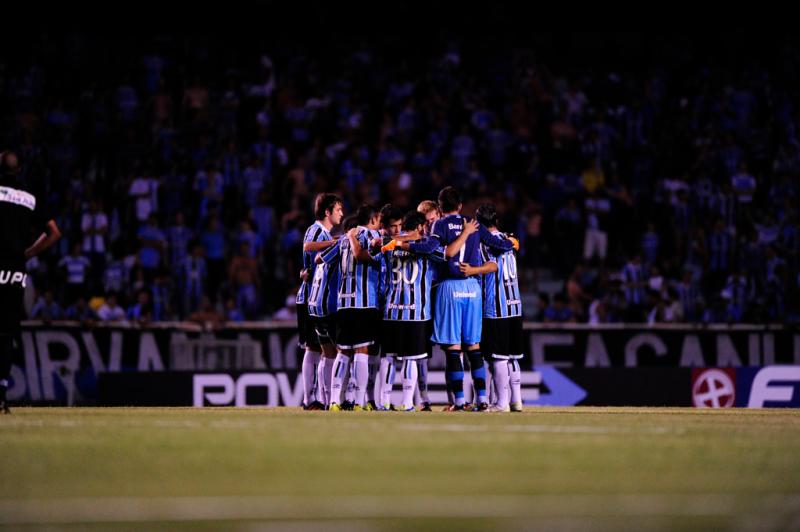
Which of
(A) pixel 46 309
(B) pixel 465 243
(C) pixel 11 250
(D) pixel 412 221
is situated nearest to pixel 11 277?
(C) pixel 11 250

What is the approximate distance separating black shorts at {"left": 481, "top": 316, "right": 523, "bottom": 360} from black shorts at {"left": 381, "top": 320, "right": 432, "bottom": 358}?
2.61 ft

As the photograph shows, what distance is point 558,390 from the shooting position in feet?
71.1

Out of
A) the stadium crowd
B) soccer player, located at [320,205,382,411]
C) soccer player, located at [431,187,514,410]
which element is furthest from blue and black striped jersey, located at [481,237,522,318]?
the stadium crowd

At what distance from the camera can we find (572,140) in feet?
95.1

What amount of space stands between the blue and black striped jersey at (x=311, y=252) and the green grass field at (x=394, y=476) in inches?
179

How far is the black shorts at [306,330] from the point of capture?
653 inches

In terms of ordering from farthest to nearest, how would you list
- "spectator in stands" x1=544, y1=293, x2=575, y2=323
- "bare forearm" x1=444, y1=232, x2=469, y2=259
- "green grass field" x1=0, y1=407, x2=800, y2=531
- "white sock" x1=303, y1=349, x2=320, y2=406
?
"spectator in stands" x1=544, y1=293, x2=575, y2=323
"white sock" x1=303, y1=349, x2=320, y2=406
"bare forearm" x1=444, y1=232, x2=469, y2=259
"green grass field" x1=0, y1=407, x2=800, y2=531

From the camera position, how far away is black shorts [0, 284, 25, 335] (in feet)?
43.9

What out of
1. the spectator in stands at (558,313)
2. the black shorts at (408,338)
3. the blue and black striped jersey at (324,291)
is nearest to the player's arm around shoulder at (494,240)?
the black shorts at (408,338)

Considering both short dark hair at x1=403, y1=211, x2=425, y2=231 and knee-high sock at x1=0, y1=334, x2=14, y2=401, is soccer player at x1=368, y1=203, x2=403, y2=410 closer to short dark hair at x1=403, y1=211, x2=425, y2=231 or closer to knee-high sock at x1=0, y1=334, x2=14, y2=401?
short dark hair at x1=403, y1=211, x2=425, y2=231

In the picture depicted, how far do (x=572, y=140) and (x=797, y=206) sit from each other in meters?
5.07

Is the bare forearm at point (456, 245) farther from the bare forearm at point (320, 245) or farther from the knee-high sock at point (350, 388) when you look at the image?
the knee-high sock at point (350, 388)

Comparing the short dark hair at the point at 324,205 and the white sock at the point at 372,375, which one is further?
the white sock at the point at 372,375

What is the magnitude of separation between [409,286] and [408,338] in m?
0.63
